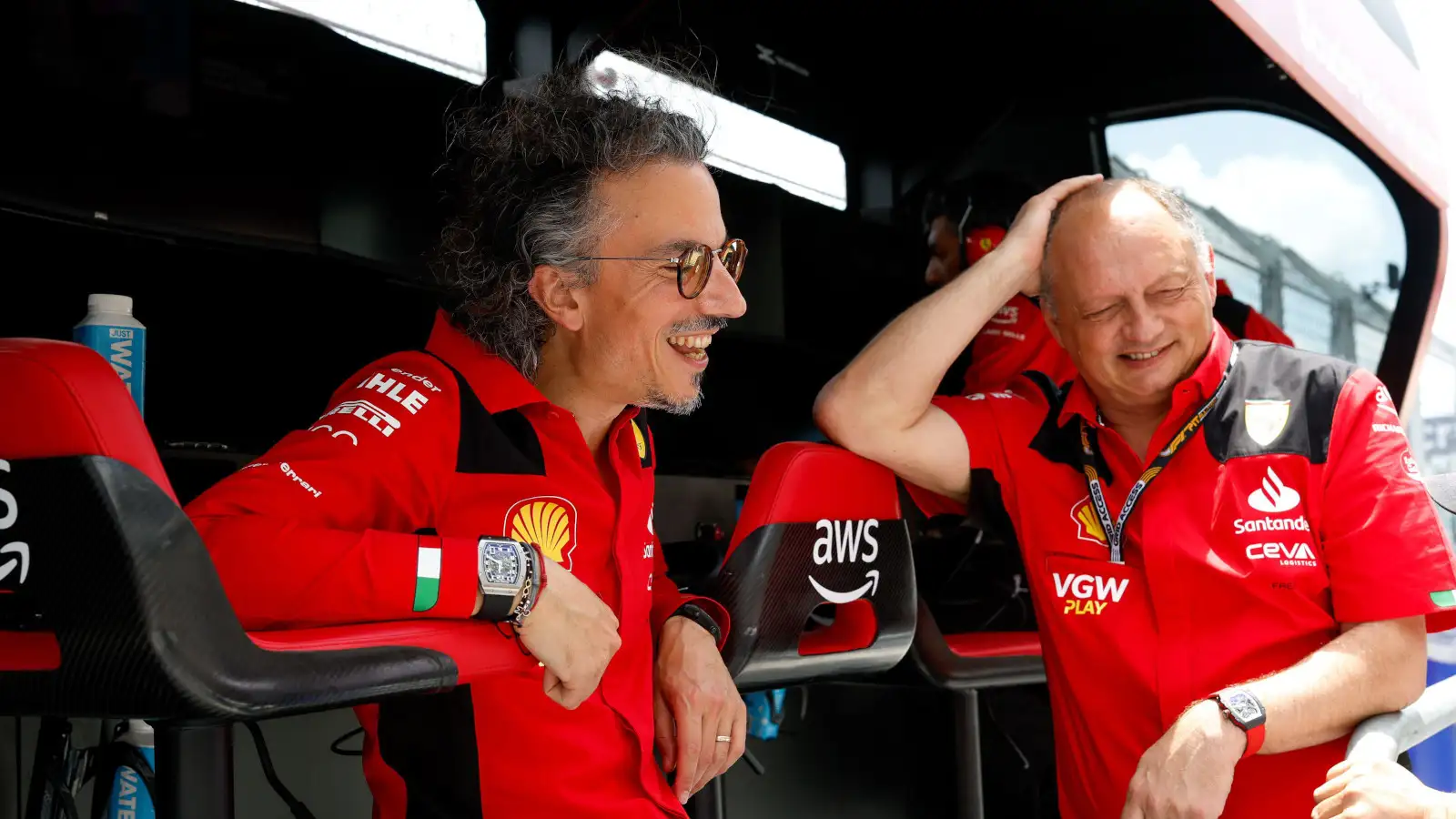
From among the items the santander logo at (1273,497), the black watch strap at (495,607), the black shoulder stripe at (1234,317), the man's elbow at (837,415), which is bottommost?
the black watch strap at (495,607)

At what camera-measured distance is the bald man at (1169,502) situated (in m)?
1.50

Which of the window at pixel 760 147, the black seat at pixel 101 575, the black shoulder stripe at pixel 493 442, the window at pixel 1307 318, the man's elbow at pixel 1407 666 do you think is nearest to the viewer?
the black seat at pixel 101 575

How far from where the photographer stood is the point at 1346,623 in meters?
1.56

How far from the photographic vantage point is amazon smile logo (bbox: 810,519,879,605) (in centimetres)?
167

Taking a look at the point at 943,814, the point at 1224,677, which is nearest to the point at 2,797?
the point at 1224,677

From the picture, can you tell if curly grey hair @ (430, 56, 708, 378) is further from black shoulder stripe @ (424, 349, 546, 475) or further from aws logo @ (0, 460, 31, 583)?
aws logo @ (0, 460, 31, 583)

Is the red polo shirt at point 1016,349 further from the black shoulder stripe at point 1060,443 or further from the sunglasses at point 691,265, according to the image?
the sunglasses at point 691,265

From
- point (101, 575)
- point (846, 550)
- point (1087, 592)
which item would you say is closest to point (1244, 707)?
point (1087, 592)

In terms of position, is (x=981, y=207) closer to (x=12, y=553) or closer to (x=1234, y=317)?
(x=1234, y=317)

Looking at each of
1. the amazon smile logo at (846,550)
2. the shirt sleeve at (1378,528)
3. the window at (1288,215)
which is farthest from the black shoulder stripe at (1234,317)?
the amazon smile logo at (846,550)

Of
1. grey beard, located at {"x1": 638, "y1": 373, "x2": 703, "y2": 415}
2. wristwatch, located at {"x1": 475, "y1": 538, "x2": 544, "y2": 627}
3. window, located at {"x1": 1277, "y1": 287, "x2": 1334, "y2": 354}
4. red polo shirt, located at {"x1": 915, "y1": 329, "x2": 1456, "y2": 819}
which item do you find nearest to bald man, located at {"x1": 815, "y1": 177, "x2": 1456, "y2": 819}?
red polo shirt, located at {"x1": 915, "y1": 329, "x2": 1456, "y2": 819}

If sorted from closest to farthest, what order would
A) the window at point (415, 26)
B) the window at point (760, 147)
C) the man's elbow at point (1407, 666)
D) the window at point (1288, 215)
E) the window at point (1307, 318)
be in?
1. the man's elbow at point (1407, 666)
2. the window at point (415, 26)
3. the window at point (760, 147)
4. the window at point (1288, 215)
5. the window at point (1307, 318)

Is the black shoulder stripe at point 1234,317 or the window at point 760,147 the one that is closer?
the window at point 760,147

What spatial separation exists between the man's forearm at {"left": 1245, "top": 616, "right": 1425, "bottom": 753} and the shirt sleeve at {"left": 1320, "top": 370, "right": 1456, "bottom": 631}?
34 millimetres
